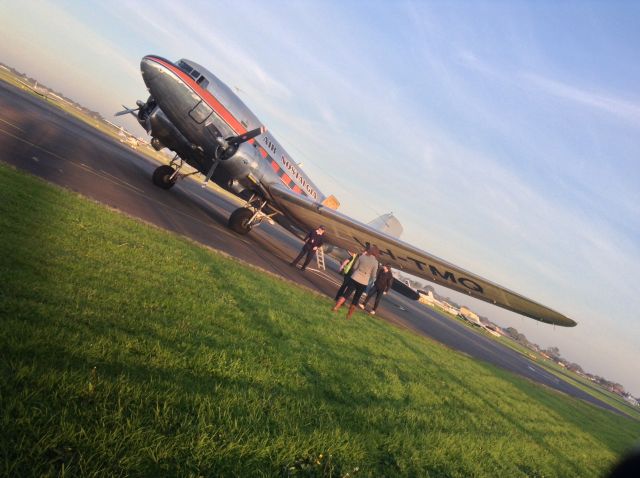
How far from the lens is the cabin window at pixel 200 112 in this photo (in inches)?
592

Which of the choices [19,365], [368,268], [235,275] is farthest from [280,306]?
[19,365]

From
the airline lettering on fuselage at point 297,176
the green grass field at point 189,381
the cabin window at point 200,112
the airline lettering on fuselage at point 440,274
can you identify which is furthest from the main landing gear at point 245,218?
the green grass field at point 189,381

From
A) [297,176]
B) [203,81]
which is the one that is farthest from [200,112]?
[297,176]

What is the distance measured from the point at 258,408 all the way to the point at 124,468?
1.50m

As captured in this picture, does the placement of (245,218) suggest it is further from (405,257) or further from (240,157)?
(405,257)

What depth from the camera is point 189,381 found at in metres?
3.67

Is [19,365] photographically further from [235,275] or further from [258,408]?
[235,275]

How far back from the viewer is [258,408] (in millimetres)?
3699

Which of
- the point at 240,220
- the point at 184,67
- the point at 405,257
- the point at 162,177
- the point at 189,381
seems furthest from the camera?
the point at 162,177

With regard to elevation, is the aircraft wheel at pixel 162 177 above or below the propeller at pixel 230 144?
below

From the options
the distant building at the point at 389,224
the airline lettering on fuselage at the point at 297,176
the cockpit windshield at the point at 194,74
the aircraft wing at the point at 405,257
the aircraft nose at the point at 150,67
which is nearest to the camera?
the aircraft wing at the point at 405,257

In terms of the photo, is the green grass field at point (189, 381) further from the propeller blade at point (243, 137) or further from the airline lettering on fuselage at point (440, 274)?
the propeller blade at point (243, 137)

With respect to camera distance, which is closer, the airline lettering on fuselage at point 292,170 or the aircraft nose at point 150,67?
the aircraft nose at point 150,67

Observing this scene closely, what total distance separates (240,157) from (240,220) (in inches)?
109
